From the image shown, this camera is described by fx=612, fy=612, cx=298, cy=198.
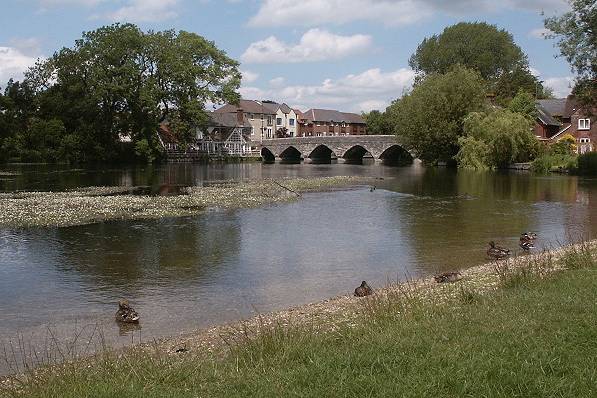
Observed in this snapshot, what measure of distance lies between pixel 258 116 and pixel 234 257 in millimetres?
133690

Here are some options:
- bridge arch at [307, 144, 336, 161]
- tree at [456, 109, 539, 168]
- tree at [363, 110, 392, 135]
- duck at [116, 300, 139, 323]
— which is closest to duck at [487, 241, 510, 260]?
duck at [116, 300, 139, 323]

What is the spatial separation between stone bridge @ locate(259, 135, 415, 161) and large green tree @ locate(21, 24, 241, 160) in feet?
75.4

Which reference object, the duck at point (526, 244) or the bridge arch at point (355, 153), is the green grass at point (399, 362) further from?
the bridge arch at point (355, 153)

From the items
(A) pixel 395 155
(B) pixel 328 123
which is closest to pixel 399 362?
(A) pixel 395 155

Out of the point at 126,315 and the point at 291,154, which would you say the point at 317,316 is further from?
the point at 291,154

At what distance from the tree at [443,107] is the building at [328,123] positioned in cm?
7745

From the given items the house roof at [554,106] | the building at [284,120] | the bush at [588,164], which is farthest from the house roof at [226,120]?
the bush at [588,164]

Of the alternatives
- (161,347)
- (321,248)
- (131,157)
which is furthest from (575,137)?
(161,347)

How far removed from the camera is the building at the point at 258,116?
14934 cm

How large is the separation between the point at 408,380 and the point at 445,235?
20.4 metres

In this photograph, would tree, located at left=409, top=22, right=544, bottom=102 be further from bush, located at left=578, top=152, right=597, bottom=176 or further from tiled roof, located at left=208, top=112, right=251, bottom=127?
bush, located at left=578, top=152, right=597, bottom=176

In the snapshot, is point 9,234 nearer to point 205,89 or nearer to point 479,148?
point 479,148

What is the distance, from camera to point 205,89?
340 feet

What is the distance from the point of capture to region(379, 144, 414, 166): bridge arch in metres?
111
